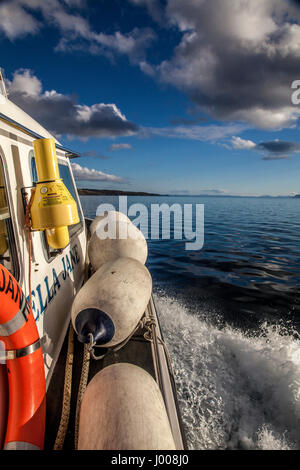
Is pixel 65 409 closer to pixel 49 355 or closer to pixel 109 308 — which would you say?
pixel 49 355

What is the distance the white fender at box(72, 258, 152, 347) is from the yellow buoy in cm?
80

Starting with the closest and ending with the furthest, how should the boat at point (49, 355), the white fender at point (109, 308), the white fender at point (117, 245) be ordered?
the boat at point (49, 355), the white fender at point (109, 308), the white fender at point (117, 245)

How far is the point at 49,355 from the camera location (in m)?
2.57

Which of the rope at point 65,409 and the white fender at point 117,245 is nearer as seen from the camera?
the rope at point 65,409

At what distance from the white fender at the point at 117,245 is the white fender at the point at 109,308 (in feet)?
3.88

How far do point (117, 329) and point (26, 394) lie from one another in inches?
35.7

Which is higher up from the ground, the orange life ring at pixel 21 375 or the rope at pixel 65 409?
the orange life ring at pixel 21 375

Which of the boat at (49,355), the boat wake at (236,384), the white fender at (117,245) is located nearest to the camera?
the boat at (49,355)

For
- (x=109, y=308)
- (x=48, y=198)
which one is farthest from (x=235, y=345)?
(x=48, y=198)

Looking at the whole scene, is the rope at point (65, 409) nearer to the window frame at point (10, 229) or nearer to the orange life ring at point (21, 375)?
the orange life ring at point (21, 375)

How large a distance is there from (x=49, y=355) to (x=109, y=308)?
Result: 981 millimetres

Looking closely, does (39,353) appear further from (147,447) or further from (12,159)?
(12,159)

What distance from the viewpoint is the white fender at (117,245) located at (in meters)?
3.89

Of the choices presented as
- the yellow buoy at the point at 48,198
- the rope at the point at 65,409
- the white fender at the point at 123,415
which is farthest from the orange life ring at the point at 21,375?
the yellow buoy at the point at 48,198
